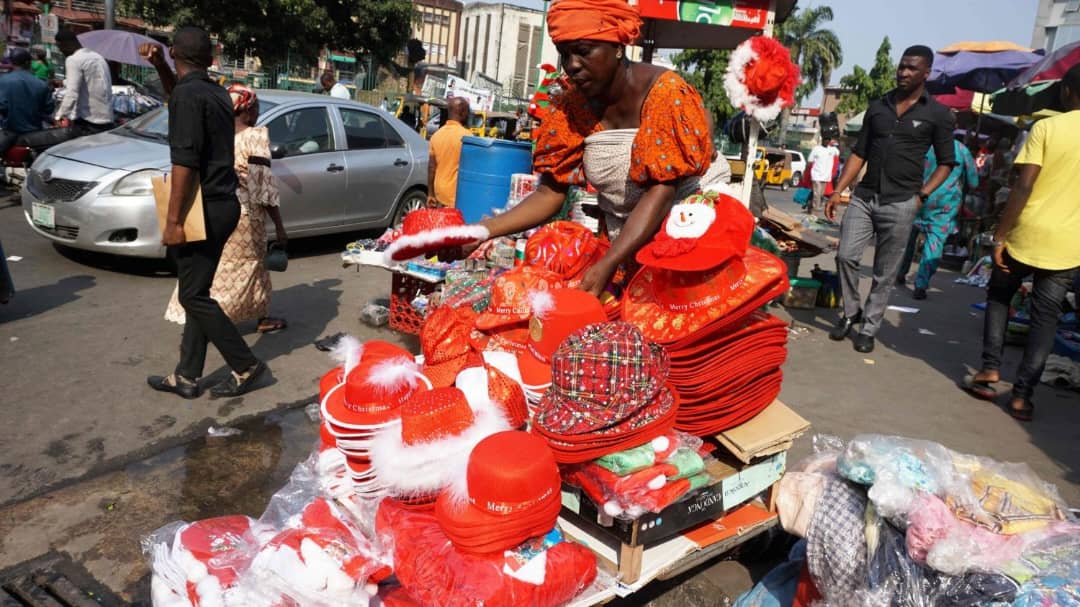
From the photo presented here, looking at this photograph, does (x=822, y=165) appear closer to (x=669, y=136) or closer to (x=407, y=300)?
(x=407, y=300)

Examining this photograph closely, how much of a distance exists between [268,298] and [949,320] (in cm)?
669

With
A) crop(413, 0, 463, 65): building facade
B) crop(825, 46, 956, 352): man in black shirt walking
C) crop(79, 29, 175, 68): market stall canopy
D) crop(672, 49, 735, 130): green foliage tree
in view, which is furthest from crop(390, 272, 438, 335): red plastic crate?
crop(413, 0, 463, 65): building facade

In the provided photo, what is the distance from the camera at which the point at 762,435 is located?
8.34ft

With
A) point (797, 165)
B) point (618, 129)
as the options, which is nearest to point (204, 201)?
point (618, 129)

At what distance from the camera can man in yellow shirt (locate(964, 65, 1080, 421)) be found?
409cm

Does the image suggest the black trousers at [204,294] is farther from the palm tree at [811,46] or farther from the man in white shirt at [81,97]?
the palm tree at [811,46]

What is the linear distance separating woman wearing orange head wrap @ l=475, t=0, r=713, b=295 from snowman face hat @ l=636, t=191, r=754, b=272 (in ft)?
0.34

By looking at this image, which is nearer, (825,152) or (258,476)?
(258,476)

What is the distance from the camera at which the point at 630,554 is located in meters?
2.17

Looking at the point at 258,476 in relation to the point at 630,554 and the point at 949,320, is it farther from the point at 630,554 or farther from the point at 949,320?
the point at 949,320

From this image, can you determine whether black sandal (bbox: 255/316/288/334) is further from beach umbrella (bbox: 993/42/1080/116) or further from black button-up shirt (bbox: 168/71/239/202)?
beach umbrella (bbox: 993/42/1080/116)

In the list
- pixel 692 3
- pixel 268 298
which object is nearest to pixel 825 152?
pixel 692 3

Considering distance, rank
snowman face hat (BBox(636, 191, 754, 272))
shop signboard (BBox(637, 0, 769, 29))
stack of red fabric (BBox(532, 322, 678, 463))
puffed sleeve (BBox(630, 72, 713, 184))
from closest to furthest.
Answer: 1. stack of red fabric (BBox(532, 322, 678, 463))
2. snowman face hat (BBox(636, 191, 754, 272))
3. puffed sleeve (BBox(630, 72, 713, 184))
4. shop signboard (BBox(637, 0, 769, 29))

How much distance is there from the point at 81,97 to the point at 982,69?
45.6 ft
